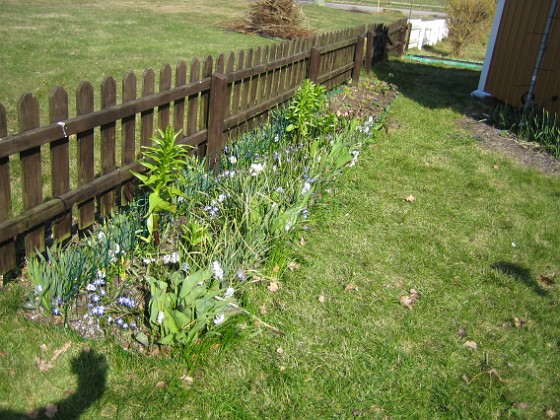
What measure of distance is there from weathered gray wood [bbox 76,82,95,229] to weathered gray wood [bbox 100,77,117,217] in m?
0.11

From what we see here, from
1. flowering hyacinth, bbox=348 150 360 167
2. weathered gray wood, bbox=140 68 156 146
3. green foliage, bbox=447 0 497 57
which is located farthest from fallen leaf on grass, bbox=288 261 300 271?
green foliage, bbox=447 0 497 57

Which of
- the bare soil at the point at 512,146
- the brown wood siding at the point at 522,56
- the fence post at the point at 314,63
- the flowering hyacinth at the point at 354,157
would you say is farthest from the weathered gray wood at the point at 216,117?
the brown wood siding at the point at 522,56

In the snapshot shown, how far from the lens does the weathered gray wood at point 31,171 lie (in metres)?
3.27

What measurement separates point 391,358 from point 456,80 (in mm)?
10110

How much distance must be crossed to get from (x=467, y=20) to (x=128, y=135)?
1967 cm

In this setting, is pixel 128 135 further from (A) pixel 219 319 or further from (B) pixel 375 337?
(B) pixel 375 337

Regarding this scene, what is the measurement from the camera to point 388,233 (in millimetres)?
5035

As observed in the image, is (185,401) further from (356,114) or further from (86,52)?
(86,52)

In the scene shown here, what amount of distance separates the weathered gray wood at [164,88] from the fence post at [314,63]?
3.52m

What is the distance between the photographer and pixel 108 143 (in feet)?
13.3

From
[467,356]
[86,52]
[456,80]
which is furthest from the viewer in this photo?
[456,80]

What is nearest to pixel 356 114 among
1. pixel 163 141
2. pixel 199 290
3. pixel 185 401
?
pixel 163 141

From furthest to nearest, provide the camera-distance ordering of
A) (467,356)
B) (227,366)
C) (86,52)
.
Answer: (86,52) → (467,356) → (227,366)

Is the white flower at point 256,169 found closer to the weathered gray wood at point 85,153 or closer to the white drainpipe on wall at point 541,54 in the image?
the weathered gray wood at point 85,153
